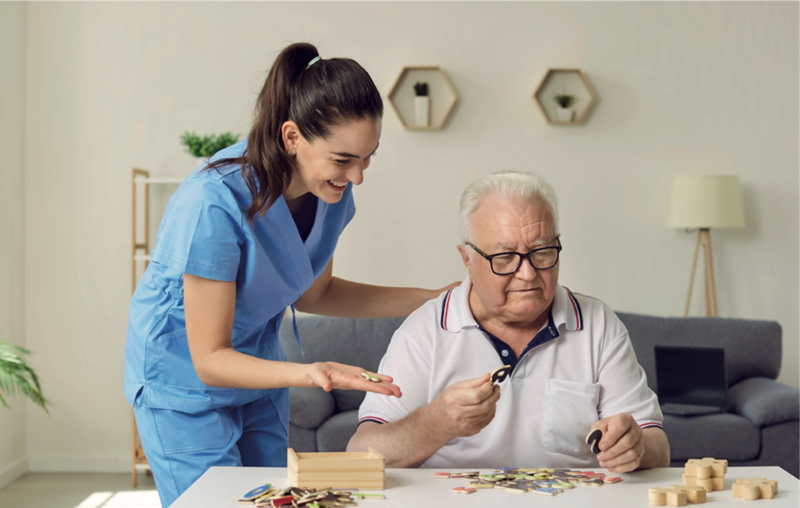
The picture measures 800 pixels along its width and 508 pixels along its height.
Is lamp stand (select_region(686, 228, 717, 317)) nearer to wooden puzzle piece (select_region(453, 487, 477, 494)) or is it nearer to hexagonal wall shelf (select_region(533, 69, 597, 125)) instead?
hexagonal wall shelf (select_region(533, 69, 597, 125))

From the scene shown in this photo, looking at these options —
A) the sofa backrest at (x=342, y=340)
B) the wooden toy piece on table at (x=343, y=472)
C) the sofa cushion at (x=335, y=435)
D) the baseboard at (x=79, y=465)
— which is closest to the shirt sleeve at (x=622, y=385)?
the wooden toy piece on table at (x=343, y=472)

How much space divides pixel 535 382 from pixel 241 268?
0.69m

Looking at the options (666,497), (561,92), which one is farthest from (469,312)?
(561,92)

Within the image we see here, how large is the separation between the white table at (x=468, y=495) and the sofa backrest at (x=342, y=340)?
2.18 meters

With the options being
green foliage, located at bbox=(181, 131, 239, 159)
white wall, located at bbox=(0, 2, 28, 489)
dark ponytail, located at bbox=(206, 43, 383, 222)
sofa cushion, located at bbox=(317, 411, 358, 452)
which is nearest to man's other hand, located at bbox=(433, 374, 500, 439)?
dark ponytail, located at bbox=(206, 43, 383, 222)

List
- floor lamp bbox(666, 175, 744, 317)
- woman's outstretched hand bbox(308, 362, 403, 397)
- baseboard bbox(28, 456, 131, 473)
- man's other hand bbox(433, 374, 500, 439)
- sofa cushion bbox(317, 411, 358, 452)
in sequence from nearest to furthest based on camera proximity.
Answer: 1. woman's outstretched hand bbox(308, 362, 403, 397)
2. man's other hand bbox(433, 374, 500, 439)
3. sofa cushion bbox(317, 411, 358, 452)
4. floor lamp bbox(666, 175, 744, 317)
5. baseboard bbox(28, 456, 131, 473)

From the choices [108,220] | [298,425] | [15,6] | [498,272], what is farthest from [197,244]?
[15,6]

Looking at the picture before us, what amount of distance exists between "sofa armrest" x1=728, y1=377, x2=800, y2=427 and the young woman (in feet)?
7.88

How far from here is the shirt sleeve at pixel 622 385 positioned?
1.47 m

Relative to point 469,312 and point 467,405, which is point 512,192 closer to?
point 469,312

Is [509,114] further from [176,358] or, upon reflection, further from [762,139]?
[176,358]

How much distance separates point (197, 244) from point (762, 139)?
363cm

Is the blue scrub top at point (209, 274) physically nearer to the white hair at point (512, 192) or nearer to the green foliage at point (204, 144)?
the white hair at point (512, 192)

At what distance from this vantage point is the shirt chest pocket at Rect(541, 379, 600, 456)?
1489 millimetres
